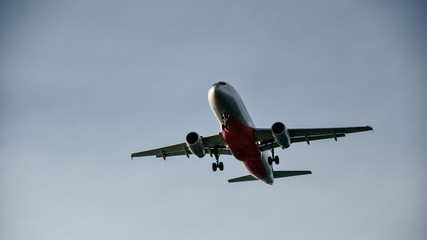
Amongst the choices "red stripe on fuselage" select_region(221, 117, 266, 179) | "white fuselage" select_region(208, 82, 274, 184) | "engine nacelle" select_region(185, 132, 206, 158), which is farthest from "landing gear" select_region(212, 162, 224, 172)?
"engine nacelle" select_region(185, 132, 206, 158)

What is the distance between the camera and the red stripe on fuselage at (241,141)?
102 feet

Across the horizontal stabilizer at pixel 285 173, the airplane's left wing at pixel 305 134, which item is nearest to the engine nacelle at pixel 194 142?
the airplane's left wing at pixel 305 134

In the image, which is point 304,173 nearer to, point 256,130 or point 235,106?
point 256,130

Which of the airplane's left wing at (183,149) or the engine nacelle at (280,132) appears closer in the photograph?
the engine nacelle at (280,132)

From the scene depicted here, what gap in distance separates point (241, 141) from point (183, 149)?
264 inches

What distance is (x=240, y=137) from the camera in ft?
103

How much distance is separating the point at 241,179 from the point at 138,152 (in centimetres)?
977

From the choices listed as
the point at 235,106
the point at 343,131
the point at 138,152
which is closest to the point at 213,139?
the point at 235,106

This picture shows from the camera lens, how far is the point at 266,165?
35.8 meters

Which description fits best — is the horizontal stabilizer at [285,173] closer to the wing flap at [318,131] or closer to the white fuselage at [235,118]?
the white fuselage at [235,118]

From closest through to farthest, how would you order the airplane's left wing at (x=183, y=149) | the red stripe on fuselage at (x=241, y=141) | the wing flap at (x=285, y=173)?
1. the red stripe on fuselage at (x=241, y=141)
2. the airplane's left wing at (x=183, y=149)
3. the wing flap at (x=285, y=173)

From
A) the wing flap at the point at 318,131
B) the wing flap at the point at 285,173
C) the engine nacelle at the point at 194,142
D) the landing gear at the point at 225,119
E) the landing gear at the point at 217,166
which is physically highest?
the landing gear at the point at 225,119

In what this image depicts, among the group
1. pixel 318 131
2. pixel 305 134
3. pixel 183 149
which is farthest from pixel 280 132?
pixel 183 149

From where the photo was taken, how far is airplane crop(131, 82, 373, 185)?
101 ft
